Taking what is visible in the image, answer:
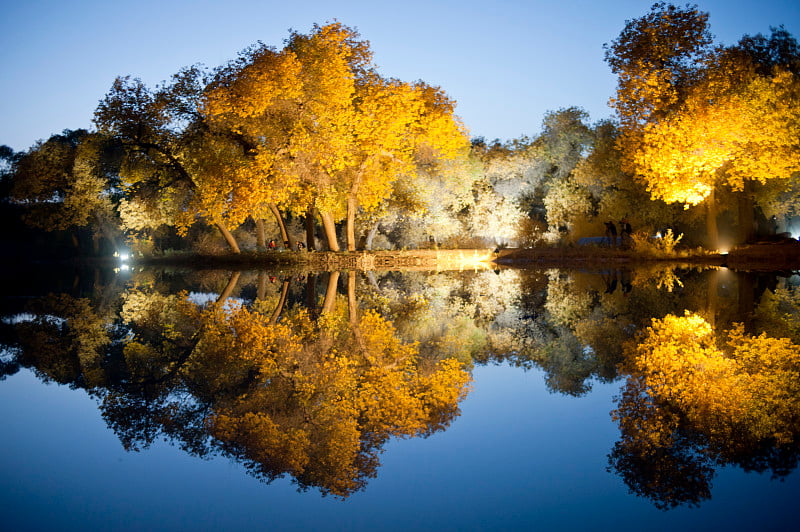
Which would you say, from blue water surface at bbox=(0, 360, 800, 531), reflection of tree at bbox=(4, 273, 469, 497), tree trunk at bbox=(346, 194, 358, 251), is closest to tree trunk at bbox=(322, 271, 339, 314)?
reflection of tree at bbox=(4, 273, 469, 497)

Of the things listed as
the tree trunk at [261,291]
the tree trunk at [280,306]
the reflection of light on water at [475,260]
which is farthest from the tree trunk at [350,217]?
the tree trunk at [280,306]

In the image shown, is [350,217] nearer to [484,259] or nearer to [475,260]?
[475,260]

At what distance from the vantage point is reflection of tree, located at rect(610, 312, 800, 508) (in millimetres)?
4059

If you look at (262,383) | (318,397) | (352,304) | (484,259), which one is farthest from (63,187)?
(318,397)

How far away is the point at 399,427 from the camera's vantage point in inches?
204

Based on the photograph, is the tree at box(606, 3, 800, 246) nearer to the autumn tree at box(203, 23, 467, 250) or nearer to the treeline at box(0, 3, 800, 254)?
the treeline at box(0, 3, 800, 254)

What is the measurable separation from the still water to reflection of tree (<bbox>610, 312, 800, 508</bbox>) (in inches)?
0.8

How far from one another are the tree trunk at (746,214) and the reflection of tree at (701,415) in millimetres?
23021

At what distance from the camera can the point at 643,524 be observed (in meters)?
3.42

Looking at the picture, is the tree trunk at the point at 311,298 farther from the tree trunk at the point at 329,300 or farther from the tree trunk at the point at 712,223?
the tree trunk at the point at 712,223

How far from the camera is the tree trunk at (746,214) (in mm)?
28703

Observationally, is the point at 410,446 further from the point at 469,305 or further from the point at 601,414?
the point at 469,305

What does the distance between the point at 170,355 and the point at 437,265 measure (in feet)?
86.8

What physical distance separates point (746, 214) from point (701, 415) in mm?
27445
